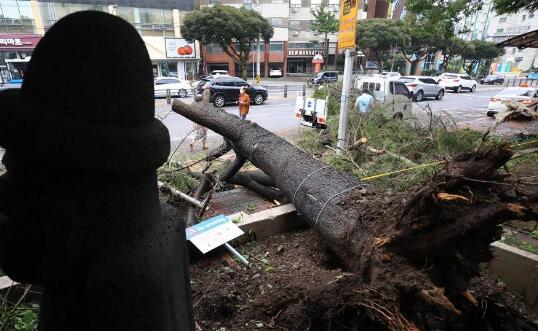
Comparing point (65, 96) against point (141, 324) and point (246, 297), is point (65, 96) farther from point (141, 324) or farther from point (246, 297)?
point (246, 297)

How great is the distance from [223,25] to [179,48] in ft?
20.6

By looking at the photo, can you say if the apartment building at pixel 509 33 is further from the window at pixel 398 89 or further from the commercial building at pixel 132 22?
the window at pixel 398 89

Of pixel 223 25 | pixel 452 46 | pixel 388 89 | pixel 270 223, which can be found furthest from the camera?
pixel 452 46

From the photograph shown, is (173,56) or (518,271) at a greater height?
(173,56)

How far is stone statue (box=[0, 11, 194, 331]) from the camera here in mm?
1059

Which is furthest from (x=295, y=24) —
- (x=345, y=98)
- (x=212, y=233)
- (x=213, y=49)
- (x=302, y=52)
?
(x=212, y=233)

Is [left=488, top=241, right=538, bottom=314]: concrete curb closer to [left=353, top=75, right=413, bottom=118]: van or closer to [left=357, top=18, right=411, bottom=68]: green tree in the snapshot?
[left=353, top=75, right=413, bottom=118]: van

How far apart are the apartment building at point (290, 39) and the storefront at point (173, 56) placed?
161 inches

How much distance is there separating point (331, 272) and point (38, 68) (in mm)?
2951

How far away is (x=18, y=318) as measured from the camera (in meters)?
2.64

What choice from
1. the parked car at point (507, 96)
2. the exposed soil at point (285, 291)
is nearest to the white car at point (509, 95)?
the parked car at point (507, 96)

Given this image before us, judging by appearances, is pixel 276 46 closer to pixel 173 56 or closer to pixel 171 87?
pixel 173 56

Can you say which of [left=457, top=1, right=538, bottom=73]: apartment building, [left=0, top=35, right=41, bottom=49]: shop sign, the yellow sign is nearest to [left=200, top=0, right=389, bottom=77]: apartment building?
[left=0, top=35, right=41, bottom=49]: shop sign

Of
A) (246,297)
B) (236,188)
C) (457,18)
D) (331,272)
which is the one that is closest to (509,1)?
(457,18)
